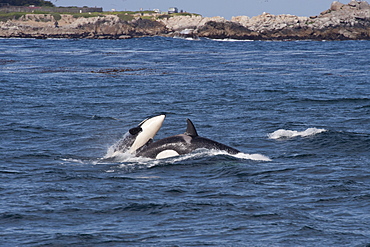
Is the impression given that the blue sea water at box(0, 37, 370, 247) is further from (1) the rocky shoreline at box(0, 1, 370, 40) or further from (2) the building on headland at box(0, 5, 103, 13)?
(2) the building on headland at box(0, 5, 103, 13)

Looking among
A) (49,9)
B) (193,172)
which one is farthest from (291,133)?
(49,9)

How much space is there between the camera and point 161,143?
1390 cm

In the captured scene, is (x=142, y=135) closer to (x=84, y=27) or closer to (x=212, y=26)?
(x=212, y=26)

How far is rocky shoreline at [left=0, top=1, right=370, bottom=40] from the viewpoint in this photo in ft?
400

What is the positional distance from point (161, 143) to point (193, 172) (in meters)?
1.56

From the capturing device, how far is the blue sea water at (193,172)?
29.4 ft

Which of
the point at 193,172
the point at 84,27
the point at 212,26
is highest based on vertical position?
the point at 212,26

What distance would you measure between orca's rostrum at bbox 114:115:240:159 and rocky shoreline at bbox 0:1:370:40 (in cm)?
10880

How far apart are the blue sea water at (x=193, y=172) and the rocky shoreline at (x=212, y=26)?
317ft

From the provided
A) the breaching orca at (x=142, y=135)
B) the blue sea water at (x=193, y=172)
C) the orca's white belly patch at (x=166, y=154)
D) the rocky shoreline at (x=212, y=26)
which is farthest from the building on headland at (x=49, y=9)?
the orca's white belly patch at (x=166, y=154)

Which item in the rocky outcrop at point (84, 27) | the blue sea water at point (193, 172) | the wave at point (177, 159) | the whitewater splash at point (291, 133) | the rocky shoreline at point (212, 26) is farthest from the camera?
the rocky outcrop at point (84, 27)

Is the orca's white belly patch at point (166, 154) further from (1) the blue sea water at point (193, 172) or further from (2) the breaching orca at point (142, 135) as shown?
(2) the breaching orca at point (142, 135)

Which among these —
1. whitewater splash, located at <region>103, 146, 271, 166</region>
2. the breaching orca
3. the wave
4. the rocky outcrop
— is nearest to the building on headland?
the rocky outcrop

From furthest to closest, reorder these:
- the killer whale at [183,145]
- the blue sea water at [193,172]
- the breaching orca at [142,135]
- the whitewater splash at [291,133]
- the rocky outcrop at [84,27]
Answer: the rocky outcrop at [84,27]
the whitewater splash at [291,133]
the breaching orca at [142,135]
the killer whale at [183,145]
the blue sea water at [193,172]
